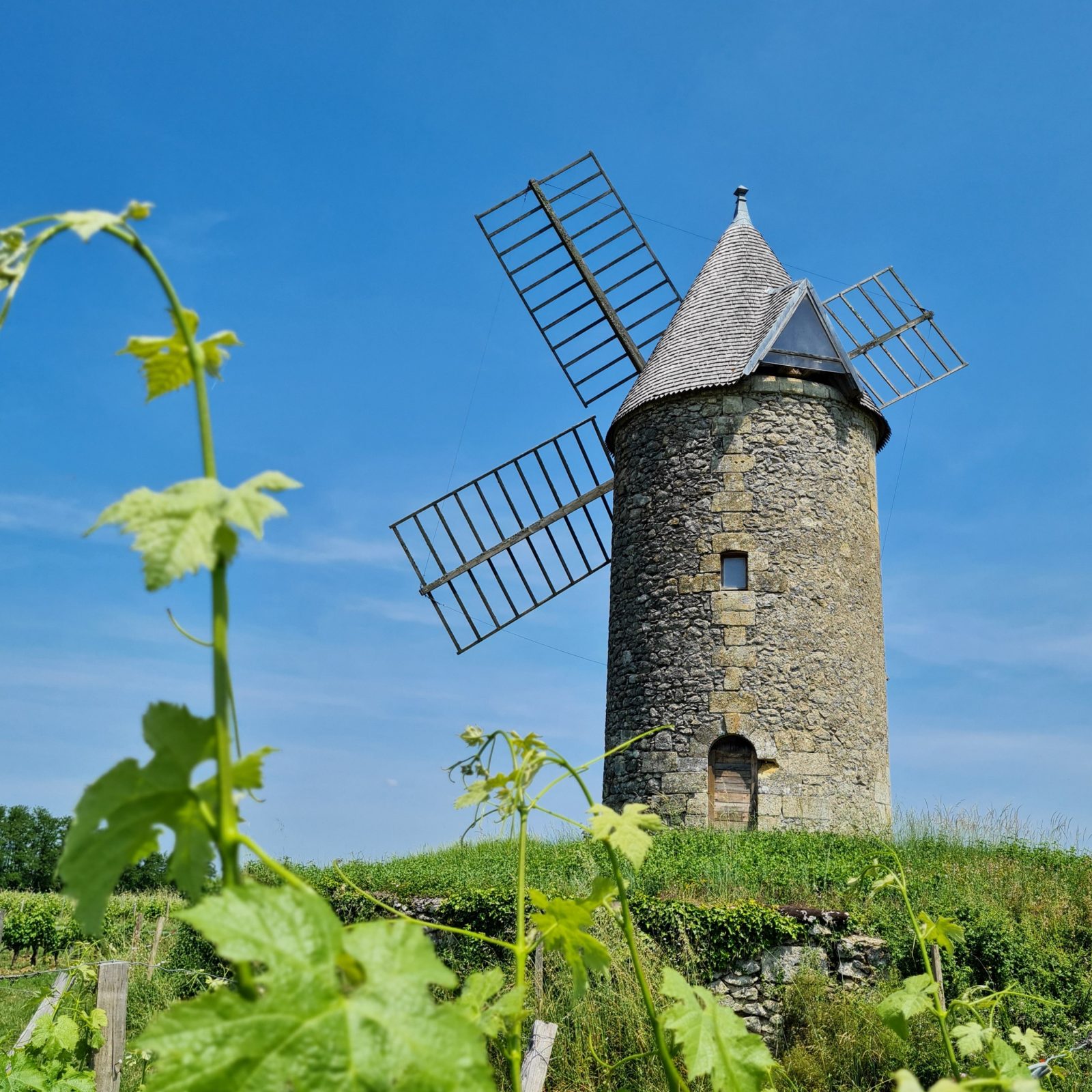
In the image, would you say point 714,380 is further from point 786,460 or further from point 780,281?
point 780,281

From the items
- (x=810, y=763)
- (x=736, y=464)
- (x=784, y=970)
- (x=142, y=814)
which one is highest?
(x=736, y=464)

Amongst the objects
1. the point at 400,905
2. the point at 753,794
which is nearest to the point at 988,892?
the point at 753,794

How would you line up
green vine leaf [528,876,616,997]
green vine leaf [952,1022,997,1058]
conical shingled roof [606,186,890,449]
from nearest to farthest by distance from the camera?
1. green vine leaf [528,876,616,997]
2. green vine leaf [952,1022,997,1058]
3. conical shingled roof [606,186,890,449]

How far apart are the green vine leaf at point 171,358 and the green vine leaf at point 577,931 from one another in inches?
47.9

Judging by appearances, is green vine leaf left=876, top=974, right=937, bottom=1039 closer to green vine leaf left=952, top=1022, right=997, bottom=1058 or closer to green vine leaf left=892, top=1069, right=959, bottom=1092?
green vine leaf left=952, top=1022, right=997, bottom=1058

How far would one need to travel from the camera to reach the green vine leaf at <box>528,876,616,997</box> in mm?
1896

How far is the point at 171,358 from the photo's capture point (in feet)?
3.37

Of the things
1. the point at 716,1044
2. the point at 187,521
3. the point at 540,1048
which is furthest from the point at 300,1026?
the point at 540,1048

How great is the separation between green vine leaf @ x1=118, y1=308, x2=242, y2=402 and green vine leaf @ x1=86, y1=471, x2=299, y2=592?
190 mm

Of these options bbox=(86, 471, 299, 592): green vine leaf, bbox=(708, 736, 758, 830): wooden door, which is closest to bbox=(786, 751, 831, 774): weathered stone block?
bbox=(708, 736, 758, 830): wooden door

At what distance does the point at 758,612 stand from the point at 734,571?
1.83ft

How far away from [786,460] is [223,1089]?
1172 centimetres

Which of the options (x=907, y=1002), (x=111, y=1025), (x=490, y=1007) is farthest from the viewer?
(x=111, y=1025)

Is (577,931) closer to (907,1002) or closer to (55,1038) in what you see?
(907,1002)
